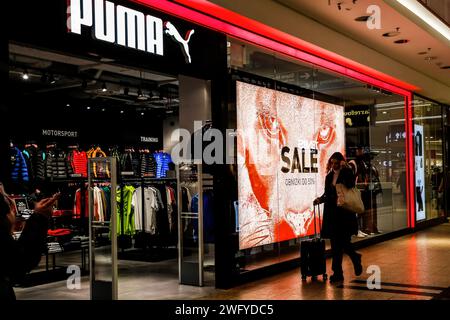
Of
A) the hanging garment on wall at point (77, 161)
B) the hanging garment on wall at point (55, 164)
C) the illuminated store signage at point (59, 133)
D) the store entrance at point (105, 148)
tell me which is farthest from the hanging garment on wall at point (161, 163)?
the hanging garment on wall at point (55, 164)

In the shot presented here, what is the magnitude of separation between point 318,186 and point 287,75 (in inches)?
72.3

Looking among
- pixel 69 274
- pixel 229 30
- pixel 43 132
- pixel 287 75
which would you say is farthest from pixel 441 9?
pixel 43 132

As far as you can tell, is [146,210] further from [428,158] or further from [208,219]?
[428,158]

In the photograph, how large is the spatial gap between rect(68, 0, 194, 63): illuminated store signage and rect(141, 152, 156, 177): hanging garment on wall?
6954 millimetres

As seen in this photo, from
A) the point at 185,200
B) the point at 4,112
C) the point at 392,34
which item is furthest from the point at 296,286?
the point at 392,34

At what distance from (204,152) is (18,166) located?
4315mm

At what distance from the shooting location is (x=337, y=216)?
604cm

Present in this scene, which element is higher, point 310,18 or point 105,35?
point 310,18

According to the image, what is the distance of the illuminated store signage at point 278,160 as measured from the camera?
251 inches

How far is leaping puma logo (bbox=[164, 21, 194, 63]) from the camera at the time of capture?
17.6 feet

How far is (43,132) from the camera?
→ 11250mm

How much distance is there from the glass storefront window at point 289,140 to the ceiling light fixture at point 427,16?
1.62 metres

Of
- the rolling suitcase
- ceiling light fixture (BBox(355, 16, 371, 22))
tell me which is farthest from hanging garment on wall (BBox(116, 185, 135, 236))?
ceiling light fixture (BBox(355, 16, 371, 22))

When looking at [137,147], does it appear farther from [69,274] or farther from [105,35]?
[105,35]
